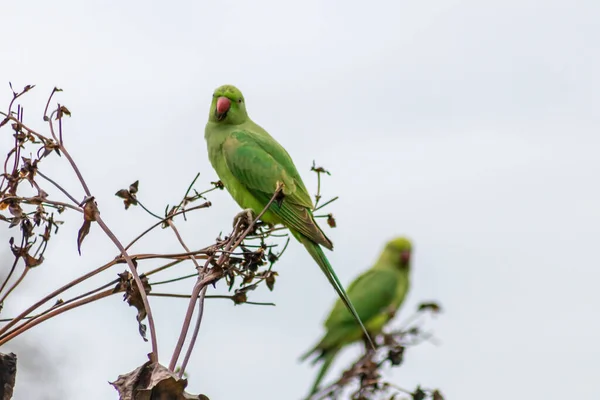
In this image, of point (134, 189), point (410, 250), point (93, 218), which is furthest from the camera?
point (410, 250)

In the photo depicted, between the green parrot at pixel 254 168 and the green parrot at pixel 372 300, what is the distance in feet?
13.0

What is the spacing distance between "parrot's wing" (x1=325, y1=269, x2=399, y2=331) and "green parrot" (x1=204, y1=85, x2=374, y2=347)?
4.59 metres

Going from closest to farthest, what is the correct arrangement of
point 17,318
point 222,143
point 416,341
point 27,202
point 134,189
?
point 17,318, point 27,202, point 134,189, point 416,341, point 222,143

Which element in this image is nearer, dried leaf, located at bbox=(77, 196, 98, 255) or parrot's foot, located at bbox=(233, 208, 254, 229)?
dried leaf, located at bbox=(77, 196, 98, 255)

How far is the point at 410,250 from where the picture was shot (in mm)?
12344

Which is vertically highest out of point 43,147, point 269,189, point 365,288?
point 365,288

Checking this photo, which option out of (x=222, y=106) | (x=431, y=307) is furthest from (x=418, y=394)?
(x=222, y=106)

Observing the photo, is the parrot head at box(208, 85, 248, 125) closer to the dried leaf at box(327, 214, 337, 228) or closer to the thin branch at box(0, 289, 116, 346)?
the dried leaf at box(327, 214, 337, 228)

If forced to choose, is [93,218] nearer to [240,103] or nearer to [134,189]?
[134,189]

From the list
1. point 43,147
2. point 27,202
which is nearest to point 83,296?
point 27,202

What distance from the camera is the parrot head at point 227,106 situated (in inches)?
249

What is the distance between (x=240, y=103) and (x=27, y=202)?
4127mm

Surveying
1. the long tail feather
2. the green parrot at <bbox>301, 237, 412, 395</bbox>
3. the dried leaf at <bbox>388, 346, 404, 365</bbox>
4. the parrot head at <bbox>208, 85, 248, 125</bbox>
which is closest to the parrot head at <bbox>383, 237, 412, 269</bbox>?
the green parrot at <bbox>301, 237, 412, 395</bbox>

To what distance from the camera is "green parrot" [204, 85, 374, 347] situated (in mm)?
5798
